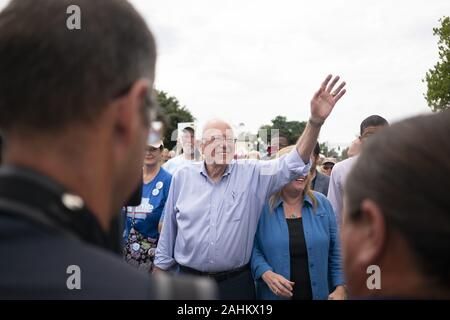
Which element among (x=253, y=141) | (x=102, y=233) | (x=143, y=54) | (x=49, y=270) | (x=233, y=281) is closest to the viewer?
(x=49, y=270)

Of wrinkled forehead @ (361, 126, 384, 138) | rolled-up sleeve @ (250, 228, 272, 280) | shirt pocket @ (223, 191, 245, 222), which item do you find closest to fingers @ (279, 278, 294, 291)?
rolled-up sleeve @ (250, 228, 272, 280)

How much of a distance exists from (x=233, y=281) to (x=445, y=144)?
317cm


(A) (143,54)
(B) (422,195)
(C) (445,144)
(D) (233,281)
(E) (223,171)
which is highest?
(E) (223,171)

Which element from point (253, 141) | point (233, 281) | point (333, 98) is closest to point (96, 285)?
point (333, 98)

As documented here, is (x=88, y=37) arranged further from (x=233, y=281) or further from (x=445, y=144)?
(x=233, y=281)

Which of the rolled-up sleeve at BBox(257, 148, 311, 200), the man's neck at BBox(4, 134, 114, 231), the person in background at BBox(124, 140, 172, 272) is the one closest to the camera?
the man's neck at BBox(4, 134, 114, 231)

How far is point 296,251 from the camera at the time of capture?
13.9ft

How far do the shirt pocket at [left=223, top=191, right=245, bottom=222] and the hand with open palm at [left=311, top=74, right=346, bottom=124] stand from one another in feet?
2.99

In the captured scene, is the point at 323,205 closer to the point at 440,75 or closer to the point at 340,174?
the point at 340,174

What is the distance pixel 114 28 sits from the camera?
1.16 metres

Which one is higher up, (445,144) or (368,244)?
(445,144)

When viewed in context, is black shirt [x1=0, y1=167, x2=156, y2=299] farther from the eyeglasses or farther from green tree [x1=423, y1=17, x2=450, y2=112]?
green tree [x1=423, y1=17, x2=450, y2=112]

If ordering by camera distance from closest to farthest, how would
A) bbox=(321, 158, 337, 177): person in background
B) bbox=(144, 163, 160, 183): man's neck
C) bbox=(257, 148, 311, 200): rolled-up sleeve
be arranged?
bbox=(257, 148, 311, 200): rolled-up sleeve < bbox=(144, 163, 160, 183): man's neck < bbox=(321, 158, 337, 177): person in background

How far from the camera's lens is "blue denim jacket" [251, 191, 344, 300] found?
421 centimetres
